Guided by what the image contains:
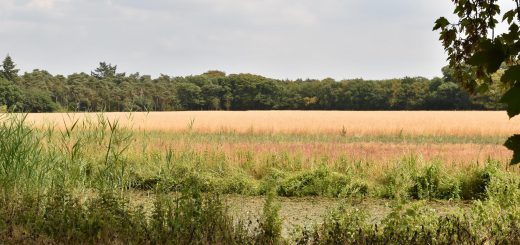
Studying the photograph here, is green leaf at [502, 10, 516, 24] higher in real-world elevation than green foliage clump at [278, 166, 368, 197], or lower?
higher

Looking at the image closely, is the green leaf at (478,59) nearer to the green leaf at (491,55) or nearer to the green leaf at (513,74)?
the green leaf at (491,55)

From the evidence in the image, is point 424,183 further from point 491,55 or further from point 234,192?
point 491,55

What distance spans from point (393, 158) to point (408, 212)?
7.97 m

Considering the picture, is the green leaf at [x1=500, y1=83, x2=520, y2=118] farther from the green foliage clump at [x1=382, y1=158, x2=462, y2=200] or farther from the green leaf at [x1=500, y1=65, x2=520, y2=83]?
the green foliage clump at [x1=382, y1=158, x2=462, y2=200]

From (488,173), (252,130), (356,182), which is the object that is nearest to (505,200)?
(488,173)

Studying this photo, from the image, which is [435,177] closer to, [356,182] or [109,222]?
[356,182]

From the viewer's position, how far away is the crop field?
5410 millimetres

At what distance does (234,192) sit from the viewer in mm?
11867

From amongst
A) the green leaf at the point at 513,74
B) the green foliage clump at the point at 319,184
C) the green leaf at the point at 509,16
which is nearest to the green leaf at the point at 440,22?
the green leaf at the point at 509,16

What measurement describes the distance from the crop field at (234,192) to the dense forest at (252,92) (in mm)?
58668

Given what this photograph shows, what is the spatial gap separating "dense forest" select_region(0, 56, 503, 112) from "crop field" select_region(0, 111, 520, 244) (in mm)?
58668

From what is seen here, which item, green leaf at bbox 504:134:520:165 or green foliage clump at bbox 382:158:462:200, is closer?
green leaf at bbox 504:134:520:165

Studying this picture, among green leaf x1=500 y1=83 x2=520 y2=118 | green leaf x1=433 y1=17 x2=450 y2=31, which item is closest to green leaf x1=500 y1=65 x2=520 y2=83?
green leaf x1=500 y1=83 x2=520 y2=118

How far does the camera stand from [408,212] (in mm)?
5750
